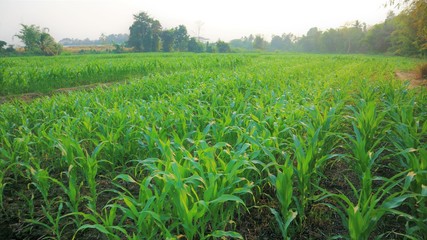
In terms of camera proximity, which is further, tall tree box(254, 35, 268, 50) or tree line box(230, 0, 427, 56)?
tall tree box(254, 35, 268, 50)

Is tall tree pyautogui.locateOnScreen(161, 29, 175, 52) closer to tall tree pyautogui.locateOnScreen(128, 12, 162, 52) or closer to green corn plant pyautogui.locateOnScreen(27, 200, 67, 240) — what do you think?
tall tree pyautogui.locateOnScreen(128, 12, 162, 52)

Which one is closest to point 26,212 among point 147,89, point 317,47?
point 147,89

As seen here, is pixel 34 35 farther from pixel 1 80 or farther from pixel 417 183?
pixel 417 183

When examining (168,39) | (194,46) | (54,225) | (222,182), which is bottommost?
(54,225)

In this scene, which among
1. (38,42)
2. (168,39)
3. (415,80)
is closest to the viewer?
(415,80)

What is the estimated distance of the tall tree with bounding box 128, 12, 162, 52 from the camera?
175 feet

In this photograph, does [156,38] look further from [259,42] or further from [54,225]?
[54,225]

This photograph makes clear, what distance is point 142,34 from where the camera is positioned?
53906 millimetres

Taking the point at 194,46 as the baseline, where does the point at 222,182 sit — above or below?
below

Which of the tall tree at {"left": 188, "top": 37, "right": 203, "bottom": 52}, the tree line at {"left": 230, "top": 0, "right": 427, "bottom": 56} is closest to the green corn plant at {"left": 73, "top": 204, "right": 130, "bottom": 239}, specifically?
the tree line at {"left": 230, "top": 0, "right": 427, "bottom": 56}

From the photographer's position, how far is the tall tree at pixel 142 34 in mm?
53406

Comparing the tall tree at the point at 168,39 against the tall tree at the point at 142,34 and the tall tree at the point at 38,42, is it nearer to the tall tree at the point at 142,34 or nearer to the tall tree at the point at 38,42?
the tall tree at the point at 142,34

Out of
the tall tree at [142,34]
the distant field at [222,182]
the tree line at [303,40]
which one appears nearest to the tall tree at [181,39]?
the tree line at [303,40]

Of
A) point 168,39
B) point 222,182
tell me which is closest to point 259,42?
point 168,39
